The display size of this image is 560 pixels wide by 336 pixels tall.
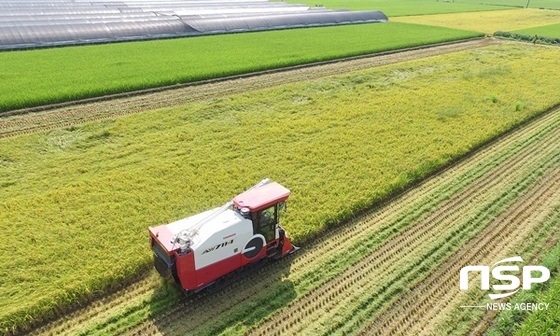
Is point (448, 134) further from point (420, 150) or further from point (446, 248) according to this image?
point (446, 248)

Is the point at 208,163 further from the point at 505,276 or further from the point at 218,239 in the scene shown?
the point at 505,276

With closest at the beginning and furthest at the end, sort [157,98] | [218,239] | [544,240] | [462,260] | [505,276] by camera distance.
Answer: [218,239] < [505,276] < [462,260] < [544,240] < [157,98]

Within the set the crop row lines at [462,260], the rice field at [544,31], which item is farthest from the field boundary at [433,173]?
the rice field at [544,31]

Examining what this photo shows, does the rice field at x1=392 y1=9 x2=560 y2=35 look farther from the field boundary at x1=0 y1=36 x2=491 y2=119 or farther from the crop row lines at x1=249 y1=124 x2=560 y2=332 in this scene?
the crop row lines at x1=249 y1=124 x2=560 y2=332

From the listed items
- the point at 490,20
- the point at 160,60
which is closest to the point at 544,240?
the point at 160,60

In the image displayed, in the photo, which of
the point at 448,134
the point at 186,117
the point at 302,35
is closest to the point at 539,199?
the point at 448,134

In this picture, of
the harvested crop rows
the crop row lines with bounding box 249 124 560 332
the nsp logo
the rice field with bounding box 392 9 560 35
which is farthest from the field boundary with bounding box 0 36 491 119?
the rice field with bounding box 392 9 560 35
